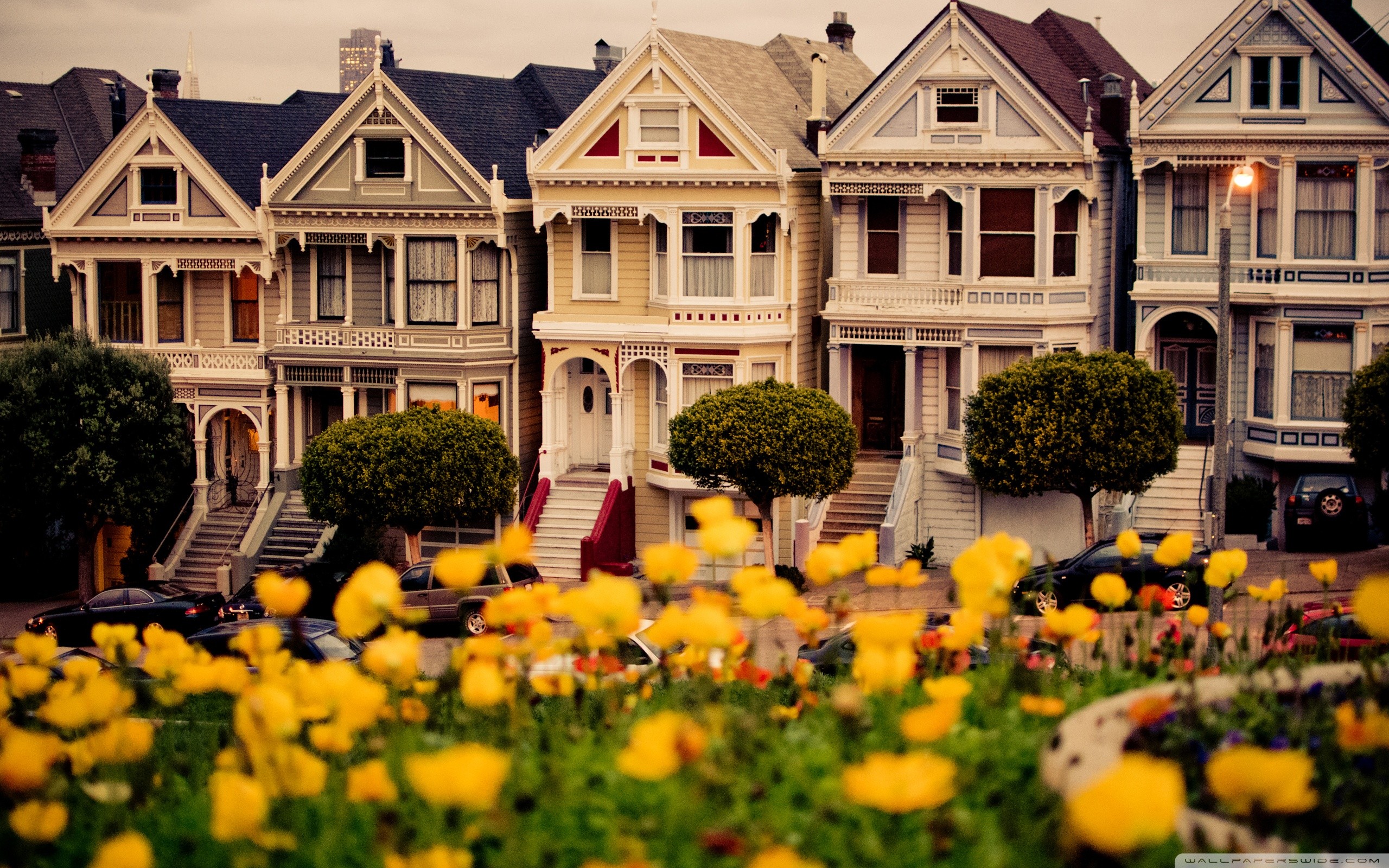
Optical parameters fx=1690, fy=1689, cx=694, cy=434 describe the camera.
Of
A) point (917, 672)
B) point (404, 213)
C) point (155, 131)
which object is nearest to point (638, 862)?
point (917, 672)

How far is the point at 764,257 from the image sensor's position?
122ft

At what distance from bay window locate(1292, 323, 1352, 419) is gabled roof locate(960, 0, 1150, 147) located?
598 centimetres

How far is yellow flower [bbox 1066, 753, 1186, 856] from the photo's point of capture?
5691 millimetres

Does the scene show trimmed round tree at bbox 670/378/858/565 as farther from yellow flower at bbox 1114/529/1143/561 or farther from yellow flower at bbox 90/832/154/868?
yellow flower at bbox 90/832/154/868

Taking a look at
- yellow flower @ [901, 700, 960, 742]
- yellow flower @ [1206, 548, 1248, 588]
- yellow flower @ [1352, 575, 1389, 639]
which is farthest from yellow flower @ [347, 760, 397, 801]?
yellow flower @ [1206, 548, 1248, 588]

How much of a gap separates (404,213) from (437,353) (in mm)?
3347

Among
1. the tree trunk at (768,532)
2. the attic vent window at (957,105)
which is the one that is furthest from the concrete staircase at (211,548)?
the attic vent window at (957,105)

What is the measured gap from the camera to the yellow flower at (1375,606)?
26.1 ft

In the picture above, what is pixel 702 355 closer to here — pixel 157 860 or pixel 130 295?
pixel 130 295

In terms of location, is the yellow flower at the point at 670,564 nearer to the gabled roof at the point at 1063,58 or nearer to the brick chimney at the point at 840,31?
the gabled roof at the point at 1063,58

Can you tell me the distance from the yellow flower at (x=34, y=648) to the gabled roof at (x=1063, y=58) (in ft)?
91.5

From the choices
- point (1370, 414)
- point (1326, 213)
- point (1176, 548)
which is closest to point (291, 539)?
point (1370, 414)

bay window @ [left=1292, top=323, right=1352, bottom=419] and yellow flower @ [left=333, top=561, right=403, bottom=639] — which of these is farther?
bay window @ [left=1292, top=323, right=1352, bottom=419]

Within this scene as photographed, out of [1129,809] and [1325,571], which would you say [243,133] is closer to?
[1325,571]
